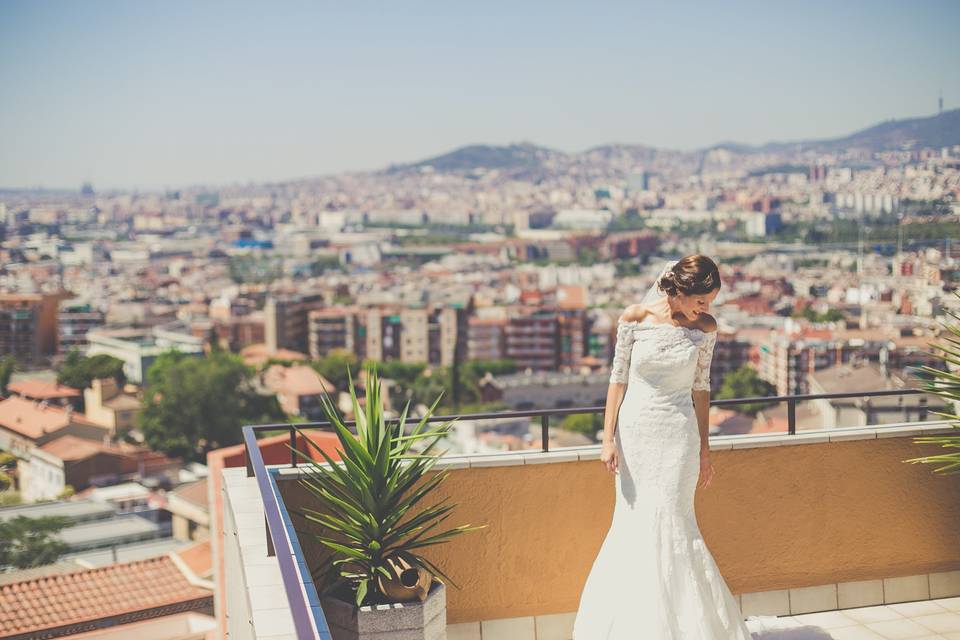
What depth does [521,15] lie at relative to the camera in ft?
338

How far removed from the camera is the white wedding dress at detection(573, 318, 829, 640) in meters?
2.17

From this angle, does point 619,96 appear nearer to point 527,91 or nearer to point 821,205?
point 527,91

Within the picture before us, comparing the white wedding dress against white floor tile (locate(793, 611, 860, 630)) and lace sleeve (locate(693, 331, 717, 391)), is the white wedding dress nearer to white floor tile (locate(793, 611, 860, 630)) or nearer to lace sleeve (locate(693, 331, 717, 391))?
lace sleeve (locate(693, 331, 717, 391))

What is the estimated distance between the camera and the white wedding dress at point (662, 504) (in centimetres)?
217

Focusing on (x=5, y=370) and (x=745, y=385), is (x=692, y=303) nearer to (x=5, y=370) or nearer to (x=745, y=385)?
(x=745, y=385)

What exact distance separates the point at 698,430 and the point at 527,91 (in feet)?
377

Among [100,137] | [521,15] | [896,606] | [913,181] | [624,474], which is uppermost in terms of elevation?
[521,15]

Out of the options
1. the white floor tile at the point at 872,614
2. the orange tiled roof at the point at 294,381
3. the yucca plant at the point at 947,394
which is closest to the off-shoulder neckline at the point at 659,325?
the yucca plant at the point at 947,394

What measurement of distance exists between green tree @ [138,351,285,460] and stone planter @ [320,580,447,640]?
34.4m

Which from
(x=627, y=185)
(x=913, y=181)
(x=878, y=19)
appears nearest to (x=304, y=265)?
(x=627, y=185)

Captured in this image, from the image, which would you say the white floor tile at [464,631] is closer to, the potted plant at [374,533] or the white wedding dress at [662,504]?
the potted plant at [374,533]

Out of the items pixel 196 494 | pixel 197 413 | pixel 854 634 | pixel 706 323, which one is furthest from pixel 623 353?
pixel 197 413

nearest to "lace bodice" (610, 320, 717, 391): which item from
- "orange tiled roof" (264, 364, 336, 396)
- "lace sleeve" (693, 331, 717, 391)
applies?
"lace sleeve" (693, 331, 717, 391)

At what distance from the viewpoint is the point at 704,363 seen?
87.7 inches
